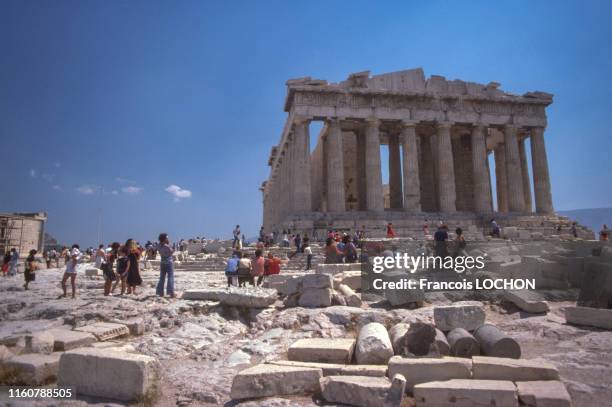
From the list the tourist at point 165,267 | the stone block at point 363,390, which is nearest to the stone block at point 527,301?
the stone block at point 363,390

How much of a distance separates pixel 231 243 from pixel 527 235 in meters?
16.4

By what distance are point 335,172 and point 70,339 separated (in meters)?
22.7

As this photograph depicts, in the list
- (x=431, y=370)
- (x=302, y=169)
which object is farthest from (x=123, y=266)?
(x=302, y=169)

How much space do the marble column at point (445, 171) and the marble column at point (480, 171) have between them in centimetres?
201

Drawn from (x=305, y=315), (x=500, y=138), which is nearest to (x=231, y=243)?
(x=305, y=315)

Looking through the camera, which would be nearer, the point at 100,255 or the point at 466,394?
the point at 466,394

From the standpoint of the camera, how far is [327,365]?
5.04m

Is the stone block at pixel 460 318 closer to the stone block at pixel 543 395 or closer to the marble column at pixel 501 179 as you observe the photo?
the stone block at pixel 543 395

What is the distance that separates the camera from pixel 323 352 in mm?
5363

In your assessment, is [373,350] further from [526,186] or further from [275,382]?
[526,186]

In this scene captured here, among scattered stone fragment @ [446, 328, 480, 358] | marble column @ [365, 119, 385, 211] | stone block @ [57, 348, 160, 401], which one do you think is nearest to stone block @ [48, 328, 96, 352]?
stone block @ [57, 348, 160, 401]

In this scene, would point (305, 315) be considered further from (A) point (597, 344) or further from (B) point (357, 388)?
(A) point (597, 344)

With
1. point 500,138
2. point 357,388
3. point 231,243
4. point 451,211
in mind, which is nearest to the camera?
point 357,388

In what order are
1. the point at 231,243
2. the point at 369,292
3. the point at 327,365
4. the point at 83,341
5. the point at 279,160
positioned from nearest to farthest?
the point at 327,365 < the point at 83,341 < the point at 369,292 < the point at 231,243 < the point at 279,160
